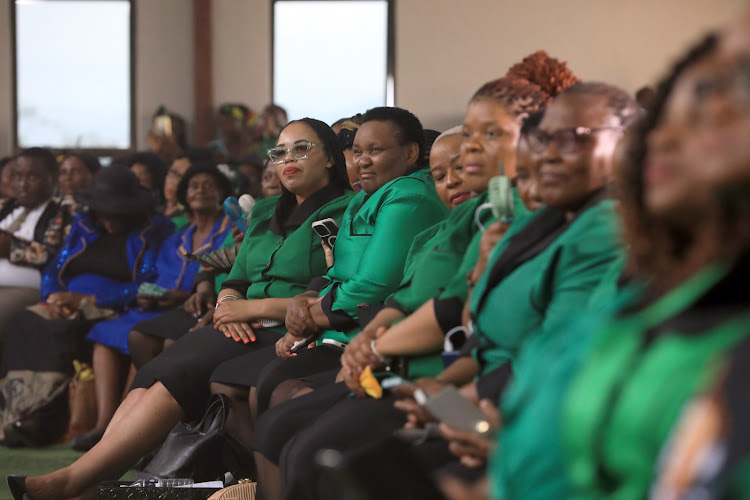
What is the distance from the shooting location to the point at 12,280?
5.18 metres

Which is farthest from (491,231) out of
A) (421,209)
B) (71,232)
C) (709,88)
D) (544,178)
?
(71,232)

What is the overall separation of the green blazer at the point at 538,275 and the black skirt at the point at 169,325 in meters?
2.30

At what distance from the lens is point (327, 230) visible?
336 cm

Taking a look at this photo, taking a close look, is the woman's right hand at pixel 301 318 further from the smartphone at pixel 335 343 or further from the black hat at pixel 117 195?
the black hat at pixel 117 195

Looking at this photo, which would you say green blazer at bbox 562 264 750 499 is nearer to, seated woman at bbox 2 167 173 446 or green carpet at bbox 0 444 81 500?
green carpet at bbox 0 444 81 500

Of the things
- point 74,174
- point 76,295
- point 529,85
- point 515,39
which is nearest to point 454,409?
point 529,85

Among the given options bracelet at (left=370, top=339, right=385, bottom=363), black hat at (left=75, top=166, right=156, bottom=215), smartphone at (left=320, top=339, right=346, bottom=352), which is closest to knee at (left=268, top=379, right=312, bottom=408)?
smartphone at (left=320, top=339, right=346, bottom=352)

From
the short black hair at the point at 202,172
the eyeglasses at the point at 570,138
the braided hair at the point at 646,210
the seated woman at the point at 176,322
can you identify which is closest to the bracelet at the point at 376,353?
the eyeglasses at the point at 570,138

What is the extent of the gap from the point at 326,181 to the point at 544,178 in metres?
1.71

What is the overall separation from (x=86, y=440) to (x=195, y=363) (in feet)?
3.72

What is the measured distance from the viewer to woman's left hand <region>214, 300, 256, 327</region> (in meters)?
3.48

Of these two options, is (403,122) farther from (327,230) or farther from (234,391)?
(234,391)

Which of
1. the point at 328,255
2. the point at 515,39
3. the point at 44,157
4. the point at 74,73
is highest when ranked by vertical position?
the point at 515,39

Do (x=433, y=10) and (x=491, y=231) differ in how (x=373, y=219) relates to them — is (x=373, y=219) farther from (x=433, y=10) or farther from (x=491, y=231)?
(x=433, y=10)
